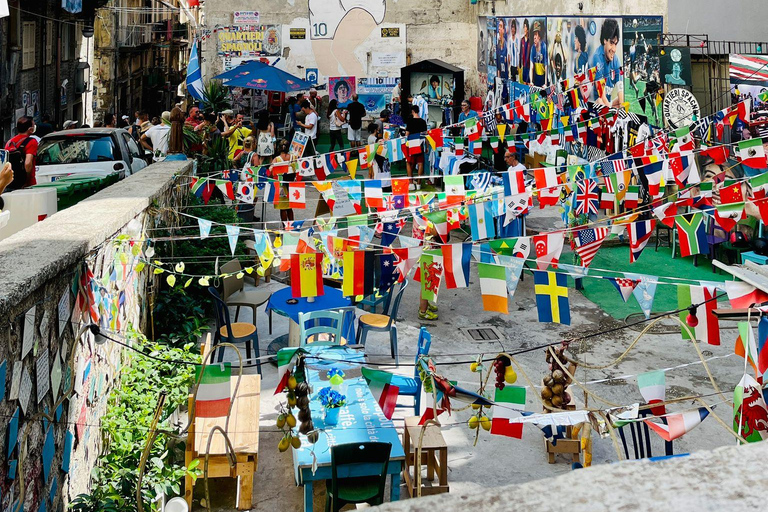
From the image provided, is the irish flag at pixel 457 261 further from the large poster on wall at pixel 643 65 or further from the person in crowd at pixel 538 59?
the person in crowd at pixel 538 59

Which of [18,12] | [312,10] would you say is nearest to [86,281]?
[18,12]

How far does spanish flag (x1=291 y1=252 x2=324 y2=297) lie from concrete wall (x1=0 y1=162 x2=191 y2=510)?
1.42 meters

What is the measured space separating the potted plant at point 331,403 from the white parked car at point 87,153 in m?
7.34

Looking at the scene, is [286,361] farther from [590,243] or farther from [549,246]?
[590,243]

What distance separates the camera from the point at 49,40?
26.3 meters

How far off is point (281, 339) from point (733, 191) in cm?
573

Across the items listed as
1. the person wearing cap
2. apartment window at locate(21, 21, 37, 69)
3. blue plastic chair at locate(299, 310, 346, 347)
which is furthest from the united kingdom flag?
apartment window at locate(21, 21, 37, 69)

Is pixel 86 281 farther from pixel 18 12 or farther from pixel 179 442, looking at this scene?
pixel 18 12

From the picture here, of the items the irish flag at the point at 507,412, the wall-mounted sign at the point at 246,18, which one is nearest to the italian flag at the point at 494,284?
the irish flag at the point at 507,412

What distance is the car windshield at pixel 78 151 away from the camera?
45.1 ft

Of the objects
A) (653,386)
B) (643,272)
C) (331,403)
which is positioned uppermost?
(643,272)

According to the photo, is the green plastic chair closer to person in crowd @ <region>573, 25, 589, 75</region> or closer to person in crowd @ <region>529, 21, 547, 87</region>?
person in crowd @ <region>573, 25, 589, 75</region>

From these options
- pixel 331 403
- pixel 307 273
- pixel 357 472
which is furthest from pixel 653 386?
pixel 307 273

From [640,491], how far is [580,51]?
17.9 metres
